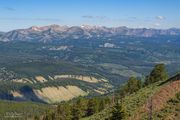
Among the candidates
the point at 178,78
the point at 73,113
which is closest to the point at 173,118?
the point at 178,78

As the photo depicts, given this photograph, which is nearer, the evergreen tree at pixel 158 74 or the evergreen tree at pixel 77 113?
the evergreen tree at pixel 77 113

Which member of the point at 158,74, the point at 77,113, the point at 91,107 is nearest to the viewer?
the point at 77,113

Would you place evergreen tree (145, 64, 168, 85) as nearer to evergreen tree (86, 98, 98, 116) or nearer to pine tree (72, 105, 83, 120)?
evergreen tree (86, 98, 98, 116)

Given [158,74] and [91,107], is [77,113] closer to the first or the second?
[91,107]

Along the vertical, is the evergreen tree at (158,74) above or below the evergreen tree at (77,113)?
above

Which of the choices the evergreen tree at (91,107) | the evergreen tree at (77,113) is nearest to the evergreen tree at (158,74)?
the evergreen tree at (91,107)

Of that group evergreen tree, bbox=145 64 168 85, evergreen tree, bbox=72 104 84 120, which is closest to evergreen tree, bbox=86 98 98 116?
evergreen tree, bbox=72 104 84 120

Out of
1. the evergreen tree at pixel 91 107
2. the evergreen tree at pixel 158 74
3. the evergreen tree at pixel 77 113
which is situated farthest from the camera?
the evergreen tree at pixel 158 74

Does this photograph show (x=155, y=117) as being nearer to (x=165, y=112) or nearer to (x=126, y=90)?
(x=165, y=112)

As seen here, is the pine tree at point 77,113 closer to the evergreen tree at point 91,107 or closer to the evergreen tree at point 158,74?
the evergreen tree at point 91,107

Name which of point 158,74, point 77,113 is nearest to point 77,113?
point 77,113

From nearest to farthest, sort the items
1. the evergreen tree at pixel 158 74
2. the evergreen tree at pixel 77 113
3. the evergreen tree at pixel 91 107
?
the evergreen tree at pixel 77 113, the evergreen tree at pixel 91 107, the evergreen tree at pixel 158 74
